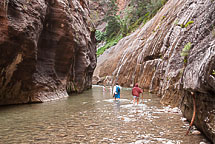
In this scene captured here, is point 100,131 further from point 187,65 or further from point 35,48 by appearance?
point 35,48

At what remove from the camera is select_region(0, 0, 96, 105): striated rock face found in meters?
10.3

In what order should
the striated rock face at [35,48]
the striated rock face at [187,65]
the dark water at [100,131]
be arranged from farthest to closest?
the striated rock face at [35,48] < the dark water at [100,131] < the striated rock face at [187,65]

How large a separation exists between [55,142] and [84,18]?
19.5 m

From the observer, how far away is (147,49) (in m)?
25.2

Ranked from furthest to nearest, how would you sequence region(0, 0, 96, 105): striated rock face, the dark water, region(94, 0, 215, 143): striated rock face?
region(0, 0, 96, 105): striated rock face → the dark water → region(94, 0, 215, 143): striated rock face

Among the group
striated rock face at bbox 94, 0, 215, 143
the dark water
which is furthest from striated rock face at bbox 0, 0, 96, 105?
striated rock face at bbox 94, 0, 215, 143

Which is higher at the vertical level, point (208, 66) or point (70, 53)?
point (70, 53)

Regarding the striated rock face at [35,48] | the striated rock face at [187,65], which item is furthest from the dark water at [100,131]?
the striated rock face at [35,48]

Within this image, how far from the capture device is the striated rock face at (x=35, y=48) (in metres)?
10.3

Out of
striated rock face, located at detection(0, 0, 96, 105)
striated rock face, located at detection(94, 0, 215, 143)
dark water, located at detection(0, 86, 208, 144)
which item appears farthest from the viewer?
striated rock face, located at detection(0, 0, 96, 105)

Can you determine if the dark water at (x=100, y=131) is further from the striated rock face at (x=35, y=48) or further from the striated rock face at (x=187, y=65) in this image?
the striated rock face at (x=35, y=48)

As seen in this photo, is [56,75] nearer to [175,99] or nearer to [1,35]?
[1,35]

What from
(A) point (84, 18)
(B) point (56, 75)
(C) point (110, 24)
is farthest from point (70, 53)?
(C) point (110, 24)

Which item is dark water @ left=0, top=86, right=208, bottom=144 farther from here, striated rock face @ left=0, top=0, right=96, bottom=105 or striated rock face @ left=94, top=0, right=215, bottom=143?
striated rock face @ left=0, top=0, right=96, bottom=105
